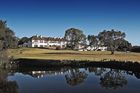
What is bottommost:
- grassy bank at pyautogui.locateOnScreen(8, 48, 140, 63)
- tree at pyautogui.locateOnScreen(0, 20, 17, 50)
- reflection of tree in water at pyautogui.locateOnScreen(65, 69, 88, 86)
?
reflection of tree in water at pyautogui.locateOnScreen(65, 69, 88, 86)

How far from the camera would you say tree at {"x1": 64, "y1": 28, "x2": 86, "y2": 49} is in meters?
174

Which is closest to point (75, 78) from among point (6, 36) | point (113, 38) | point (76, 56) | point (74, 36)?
point (76, 56)

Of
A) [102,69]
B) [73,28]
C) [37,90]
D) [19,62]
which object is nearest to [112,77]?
[102,69]

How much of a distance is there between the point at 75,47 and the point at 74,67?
109 meters

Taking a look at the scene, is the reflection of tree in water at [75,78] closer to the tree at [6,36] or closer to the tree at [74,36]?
the tree at [6,36]

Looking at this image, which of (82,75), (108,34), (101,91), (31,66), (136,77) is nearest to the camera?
(101,91)

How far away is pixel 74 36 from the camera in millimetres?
175500

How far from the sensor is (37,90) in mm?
37594

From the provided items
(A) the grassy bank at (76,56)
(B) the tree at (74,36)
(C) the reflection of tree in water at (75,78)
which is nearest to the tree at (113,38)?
(A) the grassy bank at (76,56)

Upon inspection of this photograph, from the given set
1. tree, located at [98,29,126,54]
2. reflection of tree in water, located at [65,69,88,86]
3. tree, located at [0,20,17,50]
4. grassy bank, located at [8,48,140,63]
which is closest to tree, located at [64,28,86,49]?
tree, located at [98,29,126,54]

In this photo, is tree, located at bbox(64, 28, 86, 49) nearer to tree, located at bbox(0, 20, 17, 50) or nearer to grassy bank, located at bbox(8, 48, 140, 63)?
grassy bank, located at bbox(8, 48, 140, 63)

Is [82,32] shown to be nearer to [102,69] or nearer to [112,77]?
[102,69]

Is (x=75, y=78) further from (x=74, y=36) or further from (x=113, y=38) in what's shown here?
(x=74, y=36)

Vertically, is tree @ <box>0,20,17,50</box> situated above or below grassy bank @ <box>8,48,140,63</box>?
above
